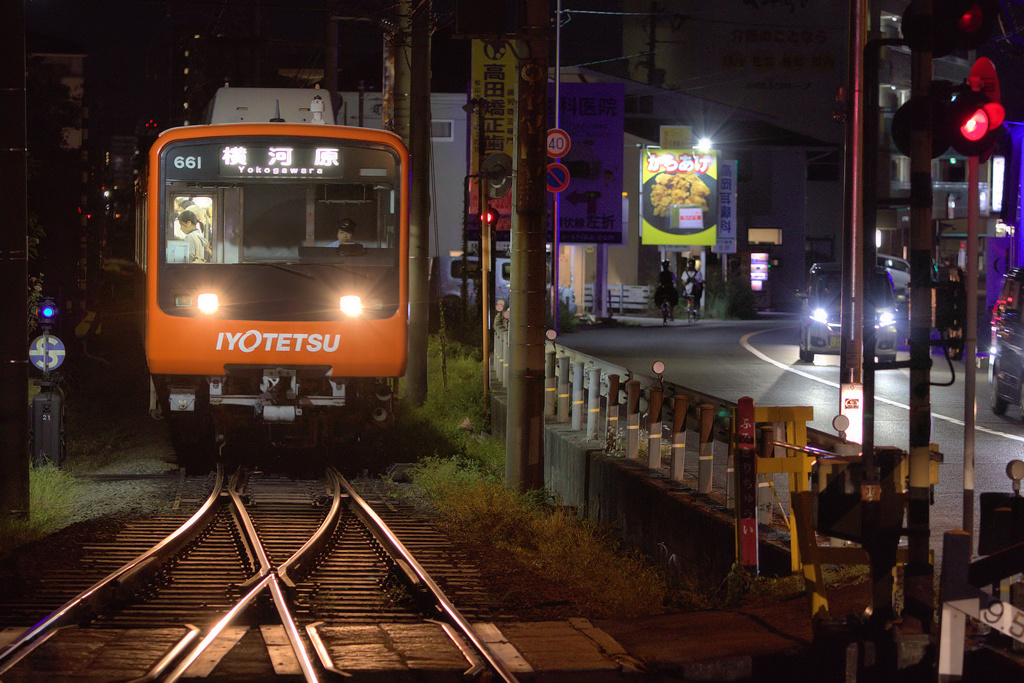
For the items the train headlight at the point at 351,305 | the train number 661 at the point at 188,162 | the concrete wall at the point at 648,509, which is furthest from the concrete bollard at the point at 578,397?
the train number 661 at the point at 188,162

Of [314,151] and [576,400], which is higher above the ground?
[314,151]

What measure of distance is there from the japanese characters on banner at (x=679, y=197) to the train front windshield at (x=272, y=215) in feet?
99.2

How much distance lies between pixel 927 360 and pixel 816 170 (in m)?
55.4

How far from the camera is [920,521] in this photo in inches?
238

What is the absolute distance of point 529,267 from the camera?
1028 centimetres

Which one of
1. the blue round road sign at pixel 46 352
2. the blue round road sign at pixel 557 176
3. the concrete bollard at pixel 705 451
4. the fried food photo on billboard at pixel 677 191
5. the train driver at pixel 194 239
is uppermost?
the fried food photo on billboard at pixel 677 191

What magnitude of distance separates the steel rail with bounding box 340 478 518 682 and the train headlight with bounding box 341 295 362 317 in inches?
70.4

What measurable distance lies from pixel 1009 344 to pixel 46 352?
1182 cm

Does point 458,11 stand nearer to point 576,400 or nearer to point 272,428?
point 576,400

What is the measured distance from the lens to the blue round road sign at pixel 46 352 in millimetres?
12227

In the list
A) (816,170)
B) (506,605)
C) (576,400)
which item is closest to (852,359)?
(576,400)

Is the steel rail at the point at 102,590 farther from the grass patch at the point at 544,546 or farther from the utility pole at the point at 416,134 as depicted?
the utility pole at the point at 416,134

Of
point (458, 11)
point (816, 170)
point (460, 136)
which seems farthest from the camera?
point (816, 170)

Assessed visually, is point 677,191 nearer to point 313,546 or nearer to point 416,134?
point 416,134
